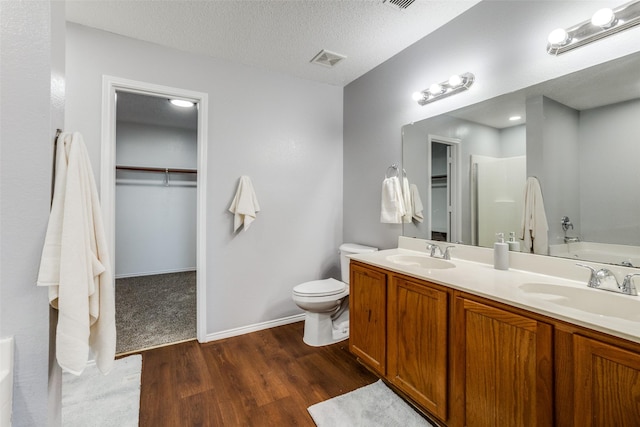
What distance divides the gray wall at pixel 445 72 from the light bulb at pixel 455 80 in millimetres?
82

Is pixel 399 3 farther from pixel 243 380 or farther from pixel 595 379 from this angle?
pixel 243 380

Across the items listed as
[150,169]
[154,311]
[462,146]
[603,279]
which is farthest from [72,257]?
[150,169]

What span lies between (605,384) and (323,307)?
1677 mm

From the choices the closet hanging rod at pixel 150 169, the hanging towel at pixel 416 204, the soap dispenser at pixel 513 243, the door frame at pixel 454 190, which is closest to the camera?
the soap dispenser at pixel 513 243

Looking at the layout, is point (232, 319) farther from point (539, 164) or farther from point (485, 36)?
point (485, 36)

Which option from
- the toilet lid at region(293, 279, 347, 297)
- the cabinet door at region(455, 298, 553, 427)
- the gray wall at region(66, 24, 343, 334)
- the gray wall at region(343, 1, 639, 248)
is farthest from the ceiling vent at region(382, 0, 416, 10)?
the toilet lid at region(293, 279, 347, 297)

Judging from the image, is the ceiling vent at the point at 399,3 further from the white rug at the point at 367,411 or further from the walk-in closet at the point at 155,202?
the walk-in closet at the point at 155,202

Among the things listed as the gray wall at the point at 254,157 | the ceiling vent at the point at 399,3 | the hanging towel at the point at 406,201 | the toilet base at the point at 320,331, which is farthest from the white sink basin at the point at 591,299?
the gray wall at the point at 254,157

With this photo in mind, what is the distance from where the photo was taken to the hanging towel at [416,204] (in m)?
2.24

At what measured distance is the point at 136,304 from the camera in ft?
10.5

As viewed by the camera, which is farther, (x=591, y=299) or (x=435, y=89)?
(x=435, y=89)

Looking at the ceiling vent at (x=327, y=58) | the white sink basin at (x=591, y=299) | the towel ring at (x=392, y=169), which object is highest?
the ceiling vent at (x=327, y=58)

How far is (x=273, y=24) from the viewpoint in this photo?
6.61 feet

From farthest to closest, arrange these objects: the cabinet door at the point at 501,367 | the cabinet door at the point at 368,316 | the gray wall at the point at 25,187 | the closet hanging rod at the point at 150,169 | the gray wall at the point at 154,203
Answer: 1. the gray wall at the point at 154,203
2. the closet hanging rod at the point at 150,169
3. the cabinet door at the point at 368,316
4. the cabinet door at the point at 501,367
5. the gray wall at the point at 25,187
